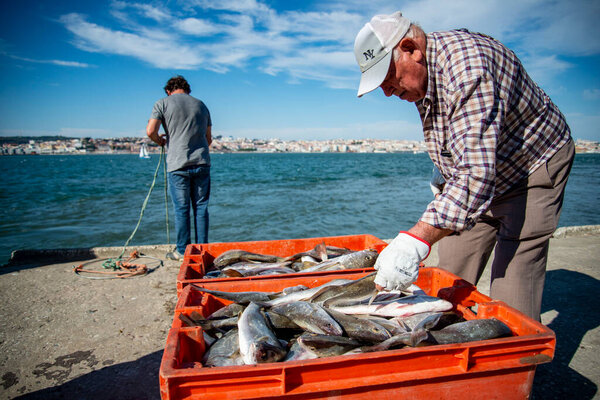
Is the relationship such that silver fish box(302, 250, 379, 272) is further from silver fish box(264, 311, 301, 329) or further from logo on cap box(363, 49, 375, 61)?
logo on cap box(363, 49, 375, 61)

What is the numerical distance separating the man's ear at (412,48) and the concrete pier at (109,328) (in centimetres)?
256

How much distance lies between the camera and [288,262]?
369 centimetres

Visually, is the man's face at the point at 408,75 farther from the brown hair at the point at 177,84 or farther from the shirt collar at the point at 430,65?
the brown hair at the point at 177,84

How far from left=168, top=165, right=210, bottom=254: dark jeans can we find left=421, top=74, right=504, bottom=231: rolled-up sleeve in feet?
13.6

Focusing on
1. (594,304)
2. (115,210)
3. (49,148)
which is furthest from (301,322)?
(49,148)

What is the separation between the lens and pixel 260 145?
150125 millimetres

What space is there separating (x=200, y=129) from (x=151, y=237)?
539 centimetres

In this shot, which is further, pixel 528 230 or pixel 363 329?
pixel 528 230

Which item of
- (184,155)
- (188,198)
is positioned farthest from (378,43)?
(188,198)

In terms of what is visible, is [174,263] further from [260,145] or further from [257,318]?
[260,145]

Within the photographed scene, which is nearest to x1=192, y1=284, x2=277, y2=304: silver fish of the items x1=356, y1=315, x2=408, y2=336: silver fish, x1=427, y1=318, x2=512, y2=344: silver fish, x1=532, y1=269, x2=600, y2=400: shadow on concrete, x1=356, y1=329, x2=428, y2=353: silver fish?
x1=356, y1=315, x2=408, y2=336: silver fish

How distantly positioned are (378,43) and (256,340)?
1.91 metres

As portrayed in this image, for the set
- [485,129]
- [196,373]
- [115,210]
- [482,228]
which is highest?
[485,129]

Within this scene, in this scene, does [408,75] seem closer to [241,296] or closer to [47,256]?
[241,296]
